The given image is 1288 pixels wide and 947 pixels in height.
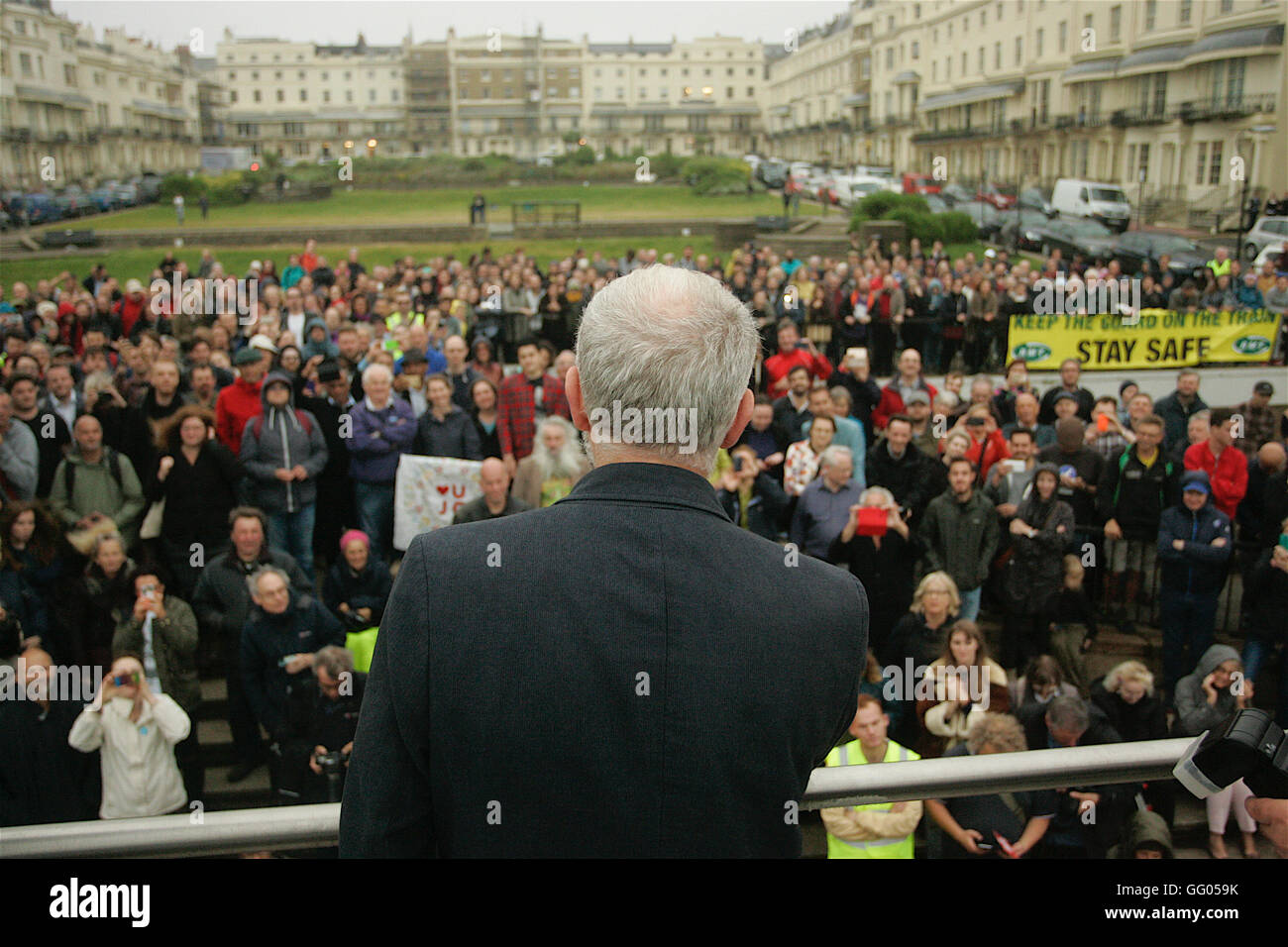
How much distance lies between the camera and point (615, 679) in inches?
50.8

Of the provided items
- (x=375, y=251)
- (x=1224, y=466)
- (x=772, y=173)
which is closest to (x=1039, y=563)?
(x=1224, y=466)

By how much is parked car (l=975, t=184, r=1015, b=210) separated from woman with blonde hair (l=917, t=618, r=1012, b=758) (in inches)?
1181

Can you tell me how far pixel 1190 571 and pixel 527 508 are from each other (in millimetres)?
4811

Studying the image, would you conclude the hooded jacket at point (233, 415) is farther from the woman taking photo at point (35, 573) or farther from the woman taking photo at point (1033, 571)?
the woman taking photo at point (1033, 571)

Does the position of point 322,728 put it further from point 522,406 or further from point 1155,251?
point 1155,251

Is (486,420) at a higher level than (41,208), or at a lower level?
lower

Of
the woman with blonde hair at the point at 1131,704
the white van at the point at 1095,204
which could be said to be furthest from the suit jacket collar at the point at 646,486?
the white van at the point at 1095,204

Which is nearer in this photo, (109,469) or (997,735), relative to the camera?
(997,735)

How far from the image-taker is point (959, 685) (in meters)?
5.79

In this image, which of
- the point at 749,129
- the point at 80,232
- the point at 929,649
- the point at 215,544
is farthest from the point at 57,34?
the point at 749,129

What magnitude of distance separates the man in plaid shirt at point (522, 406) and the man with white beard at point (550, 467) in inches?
43.7

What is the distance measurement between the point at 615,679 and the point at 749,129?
382ft

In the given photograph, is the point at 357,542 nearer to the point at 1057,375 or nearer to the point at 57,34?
the point at 1057,375

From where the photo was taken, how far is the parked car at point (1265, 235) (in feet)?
79.7
